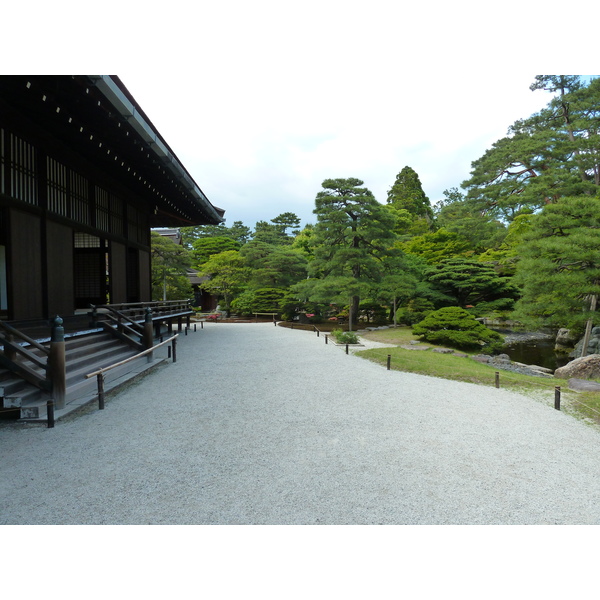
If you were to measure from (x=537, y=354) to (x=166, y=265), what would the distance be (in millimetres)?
17357

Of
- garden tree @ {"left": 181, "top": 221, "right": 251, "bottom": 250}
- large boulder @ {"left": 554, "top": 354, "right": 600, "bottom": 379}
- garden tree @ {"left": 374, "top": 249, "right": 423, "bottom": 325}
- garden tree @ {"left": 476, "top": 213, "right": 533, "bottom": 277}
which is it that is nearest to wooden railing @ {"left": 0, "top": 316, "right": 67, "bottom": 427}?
large boulder @ {"left": 554, "top": 354, "right": 600, "bottom": 379}

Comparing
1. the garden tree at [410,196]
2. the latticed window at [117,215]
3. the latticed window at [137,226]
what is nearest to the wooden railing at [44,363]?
the latticed window at [117,215]

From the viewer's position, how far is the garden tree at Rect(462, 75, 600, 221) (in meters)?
14.8

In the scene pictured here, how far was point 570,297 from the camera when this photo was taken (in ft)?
30.9

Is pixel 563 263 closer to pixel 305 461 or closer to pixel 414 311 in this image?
pixel 414 311

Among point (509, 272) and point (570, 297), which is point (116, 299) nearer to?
point (570, 297)

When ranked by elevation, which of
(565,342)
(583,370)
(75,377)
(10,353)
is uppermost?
(10,353)

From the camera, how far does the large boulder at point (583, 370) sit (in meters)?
7.55

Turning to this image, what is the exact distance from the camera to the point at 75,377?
5020 millimetres

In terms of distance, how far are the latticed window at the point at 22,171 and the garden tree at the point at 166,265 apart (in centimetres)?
1290

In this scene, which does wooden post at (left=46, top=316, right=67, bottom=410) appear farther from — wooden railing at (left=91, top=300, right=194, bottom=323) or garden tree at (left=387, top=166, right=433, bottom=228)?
garden tree at (left=387, top=166, right=433, bottom=228)

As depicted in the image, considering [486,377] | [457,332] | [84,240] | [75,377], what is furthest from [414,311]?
[75,377]

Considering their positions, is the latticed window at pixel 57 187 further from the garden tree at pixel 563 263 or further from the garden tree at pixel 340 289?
the garden tree at pixel 563 263

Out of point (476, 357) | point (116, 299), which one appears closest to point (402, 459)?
point (476, 357)
